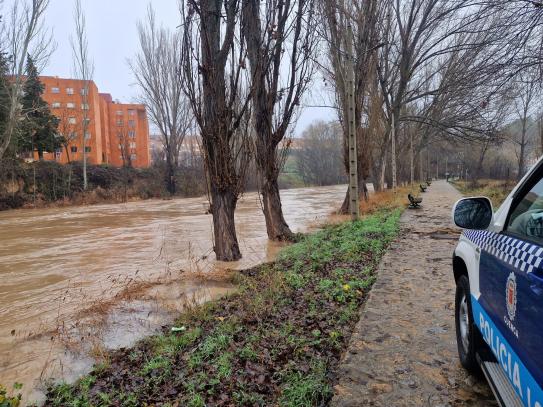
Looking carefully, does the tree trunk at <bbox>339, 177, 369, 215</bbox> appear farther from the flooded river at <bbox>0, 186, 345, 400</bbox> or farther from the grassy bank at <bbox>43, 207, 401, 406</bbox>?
the grassy bank at <bbox>43, 207, 401, 406</bbox>

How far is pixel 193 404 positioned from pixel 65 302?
17.0 ft

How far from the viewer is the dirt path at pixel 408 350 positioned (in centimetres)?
269

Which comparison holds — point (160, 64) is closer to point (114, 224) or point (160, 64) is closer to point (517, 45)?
point (114, 224)

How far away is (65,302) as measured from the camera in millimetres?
7016

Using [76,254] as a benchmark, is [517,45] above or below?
above

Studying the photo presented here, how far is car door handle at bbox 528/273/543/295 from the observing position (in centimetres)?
142

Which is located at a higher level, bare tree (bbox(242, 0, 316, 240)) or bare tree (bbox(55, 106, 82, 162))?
bare tree (bbox(55, 106, 82, 162))

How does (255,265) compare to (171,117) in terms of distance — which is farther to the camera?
(171,117)

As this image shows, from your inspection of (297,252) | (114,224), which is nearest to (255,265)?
(297,252)

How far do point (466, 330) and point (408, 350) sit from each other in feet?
2.30

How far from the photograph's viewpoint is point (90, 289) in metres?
7.79

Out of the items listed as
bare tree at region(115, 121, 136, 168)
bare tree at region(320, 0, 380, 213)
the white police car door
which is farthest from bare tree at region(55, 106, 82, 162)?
the white police car door

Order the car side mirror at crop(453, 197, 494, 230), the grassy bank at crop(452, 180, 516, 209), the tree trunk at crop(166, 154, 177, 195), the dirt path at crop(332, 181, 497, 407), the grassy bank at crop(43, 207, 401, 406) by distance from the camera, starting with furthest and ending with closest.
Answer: the tree trunk at crop(166, 154, 177, 195) → the grassy bank at crop(452, 180, 516, 209) → the grassy bank at crop(43, 207, 401, 406) → the dirt path at crop(332, 181, 497, 407) → the car side mirror at crop(453, 197, 494, 230)

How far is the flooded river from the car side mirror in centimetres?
397
